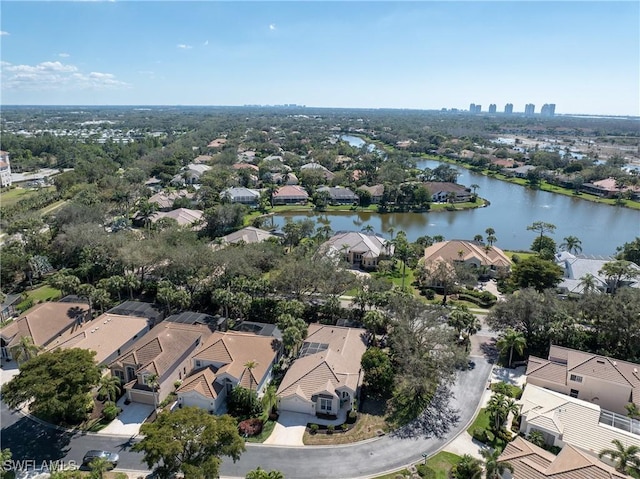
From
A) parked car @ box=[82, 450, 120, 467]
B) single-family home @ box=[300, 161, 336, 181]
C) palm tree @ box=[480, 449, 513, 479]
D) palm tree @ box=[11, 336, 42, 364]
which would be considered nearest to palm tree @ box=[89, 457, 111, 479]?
parked car @ box=[82, 450, 120, 467]

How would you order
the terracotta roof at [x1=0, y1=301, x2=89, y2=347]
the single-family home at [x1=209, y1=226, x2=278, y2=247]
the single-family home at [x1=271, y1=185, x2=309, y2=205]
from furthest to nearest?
the single-family home at [x1=271, y1=185, x2=309, y2=205], the single-family home at [x1=209, y1=226, x2=278, y2=247], the terracotta roof at [x1=0, y1=301, x2=89, y2=347]

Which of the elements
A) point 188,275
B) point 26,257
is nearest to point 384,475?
point 188,275

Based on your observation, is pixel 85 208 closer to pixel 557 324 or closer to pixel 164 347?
pixel 164 347

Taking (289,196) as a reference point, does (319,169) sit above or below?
above

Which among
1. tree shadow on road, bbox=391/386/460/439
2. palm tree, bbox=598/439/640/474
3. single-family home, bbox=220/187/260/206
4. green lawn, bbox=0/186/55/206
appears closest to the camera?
palm tree, bbox=598/439/640/474

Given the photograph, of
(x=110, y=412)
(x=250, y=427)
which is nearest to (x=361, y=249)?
(x=250, y=427)

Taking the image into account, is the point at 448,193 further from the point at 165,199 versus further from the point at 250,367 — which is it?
the point at 250,367

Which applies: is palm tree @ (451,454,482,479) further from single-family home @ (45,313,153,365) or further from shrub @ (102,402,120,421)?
single-family home @ (45,313,153,365)
